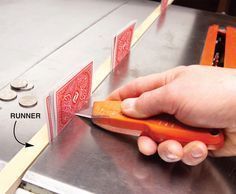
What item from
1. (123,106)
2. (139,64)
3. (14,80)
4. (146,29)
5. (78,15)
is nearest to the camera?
(123,106)

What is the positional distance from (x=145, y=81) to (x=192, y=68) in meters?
0.09

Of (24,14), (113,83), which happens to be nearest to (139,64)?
(113,83)

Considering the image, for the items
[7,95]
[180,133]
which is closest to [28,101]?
[7,95]

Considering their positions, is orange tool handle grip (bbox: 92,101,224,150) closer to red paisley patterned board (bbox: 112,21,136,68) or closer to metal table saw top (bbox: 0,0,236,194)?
metal table saw top (bbox: 0,0,236,194)

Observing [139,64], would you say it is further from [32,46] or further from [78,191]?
[78,191]

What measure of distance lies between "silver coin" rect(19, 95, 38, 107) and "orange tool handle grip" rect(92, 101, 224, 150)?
0.51 feet

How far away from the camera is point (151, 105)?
20.6 inches

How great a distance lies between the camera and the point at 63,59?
2.89ft

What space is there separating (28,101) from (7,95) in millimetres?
50

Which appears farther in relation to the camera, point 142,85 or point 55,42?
point 55,42

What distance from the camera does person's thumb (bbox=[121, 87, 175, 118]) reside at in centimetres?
52

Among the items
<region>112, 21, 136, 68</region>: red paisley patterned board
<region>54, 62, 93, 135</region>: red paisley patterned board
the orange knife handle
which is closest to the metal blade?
<region>54, 62, 93, 135</region>: red paisley patterned board

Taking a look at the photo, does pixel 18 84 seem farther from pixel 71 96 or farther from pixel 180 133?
pixel 180 133

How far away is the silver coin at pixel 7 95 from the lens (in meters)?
0.66
